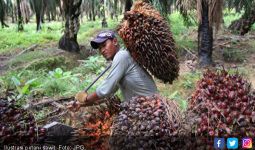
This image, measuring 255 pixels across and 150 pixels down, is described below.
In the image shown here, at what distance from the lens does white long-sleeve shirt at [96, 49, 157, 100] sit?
2697 mm

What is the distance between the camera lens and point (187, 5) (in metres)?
8.16

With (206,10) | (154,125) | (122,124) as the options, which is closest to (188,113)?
(154,125)

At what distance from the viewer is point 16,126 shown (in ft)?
6.73

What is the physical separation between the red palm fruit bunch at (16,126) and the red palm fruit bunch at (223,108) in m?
0.86

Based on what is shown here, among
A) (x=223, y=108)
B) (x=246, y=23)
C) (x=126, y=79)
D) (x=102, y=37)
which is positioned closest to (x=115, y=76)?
(x=126, y=79)

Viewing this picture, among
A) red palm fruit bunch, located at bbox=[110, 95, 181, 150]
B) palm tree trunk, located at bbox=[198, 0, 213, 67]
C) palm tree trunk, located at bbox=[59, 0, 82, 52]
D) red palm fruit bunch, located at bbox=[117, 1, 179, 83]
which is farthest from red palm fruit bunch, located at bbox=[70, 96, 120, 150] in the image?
palm tree trunk, located at bbox=[59, 0, 82, 52]

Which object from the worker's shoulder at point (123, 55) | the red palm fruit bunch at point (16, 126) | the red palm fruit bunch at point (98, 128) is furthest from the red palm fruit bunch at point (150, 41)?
the red palm fruit bunch at point (16, 126)

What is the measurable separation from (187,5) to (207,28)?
1105mm

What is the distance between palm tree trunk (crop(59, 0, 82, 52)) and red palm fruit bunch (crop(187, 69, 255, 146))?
338 inches

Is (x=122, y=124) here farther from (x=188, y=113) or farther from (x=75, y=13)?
(x=75, y=13)

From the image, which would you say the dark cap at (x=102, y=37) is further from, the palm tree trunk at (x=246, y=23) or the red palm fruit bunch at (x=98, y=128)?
the palm tree trunk at (x=246, y=23)

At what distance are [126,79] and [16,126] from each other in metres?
1.00

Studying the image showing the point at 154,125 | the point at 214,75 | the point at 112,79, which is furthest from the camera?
the point at 112,79

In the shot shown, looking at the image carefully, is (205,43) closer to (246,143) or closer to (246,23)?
(246,23)
